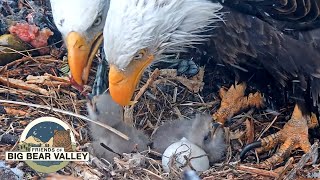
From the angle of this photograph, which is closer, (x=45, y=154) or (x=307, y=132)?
(x=45, y=154)

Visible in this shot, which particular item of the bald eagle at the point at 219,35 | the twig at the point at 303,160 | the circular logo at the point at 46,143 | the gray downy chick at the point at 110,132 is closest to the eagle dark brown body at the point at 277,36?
the bald eagle at the point at 219,35

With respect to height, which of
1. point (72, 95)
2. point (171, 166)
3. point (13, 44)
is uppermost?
point (13, 44)

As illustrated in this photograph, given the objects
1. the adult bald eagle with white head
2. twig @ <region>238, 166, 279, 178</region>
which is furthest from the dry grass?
the adult bald eagle with white head

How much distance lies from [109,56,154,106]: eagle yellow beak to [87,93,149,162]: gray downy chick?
0.08m

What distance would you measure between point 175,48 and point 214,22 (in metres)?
0.14

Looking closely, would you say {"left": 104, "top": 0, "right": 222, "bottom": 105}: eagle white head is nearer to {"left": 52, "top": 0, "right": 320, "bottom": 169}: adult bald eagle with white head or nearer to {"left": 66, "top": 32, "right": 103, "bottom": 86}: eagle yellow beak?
{"left": 52, "top": 0, "right": 320, "bottom": 169}: adult bald eagle with white head

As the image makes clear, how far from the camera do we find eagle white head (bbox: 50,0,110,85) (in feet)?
7.33

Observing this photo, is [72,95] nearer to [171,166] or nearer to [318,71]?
[171,166]

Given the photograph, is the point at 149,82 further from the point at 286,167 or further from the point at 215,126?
the point at 286,167

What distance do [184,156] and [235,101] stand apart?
1.59 feet

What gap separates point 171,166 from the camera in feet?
7.04

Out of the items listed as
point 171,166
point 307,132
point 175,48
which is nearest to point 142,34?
point 175,48

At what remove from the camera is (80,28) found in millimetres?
2256

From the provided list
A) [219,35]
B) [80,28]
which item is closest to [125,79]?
[80,28]
